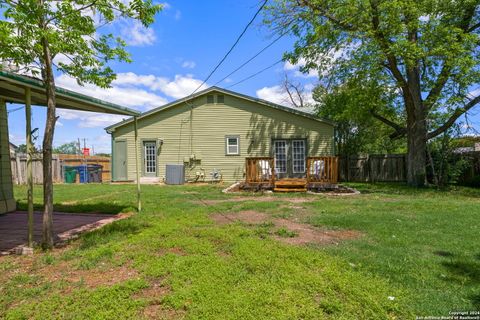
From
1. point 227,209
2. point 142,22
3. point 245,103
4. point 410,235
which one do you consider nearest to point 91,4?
point 142,22

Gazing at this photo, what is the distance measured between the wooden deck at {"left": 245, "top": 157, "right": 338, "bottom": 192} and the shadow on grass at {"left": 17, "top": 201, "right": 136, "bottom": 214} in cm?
491

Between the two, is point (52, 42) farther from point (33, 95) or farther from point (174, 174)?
point (174, 174)

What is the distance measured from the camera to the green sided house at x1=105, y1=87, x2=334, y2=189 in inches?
595

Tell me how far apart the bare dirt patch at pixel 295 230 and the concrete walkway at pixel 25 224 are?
2767 millimetres

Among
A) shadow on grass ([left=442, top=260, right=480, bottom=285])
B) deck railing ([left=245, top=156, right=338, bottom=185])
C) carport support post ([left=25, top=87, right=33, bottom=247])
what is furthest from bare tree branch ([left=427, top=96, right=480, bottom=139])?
carport support post ([left=25, top=87, right=33, bottom=247])

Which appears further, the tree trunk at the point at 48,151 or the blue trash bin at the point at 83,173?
the blue trash bin at the point at 83,173

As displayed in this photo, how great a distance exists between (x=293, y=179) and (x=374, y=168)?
6.47 m

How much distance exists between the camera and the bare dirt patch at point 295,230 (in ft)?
15.4

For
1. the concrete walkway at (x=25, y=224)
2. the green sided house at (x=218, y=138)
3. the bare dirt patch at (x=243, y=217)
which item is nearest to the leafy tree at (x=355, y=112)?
the green sided house at (x=218, y=138)

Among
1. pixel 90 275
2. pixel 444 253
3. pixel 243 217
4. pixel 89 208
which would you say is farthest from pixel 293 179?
pixel 90 275

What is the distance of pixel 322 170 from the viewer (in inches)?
436

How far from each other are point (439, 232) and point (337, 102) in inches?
429

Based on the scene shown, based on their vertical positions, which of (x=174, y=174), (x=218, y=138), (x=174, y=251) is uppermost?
(x=218, y=138)

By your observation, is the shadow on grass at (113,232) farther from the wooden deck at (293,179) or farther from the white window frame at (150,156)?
the white window frame at (150,156)
